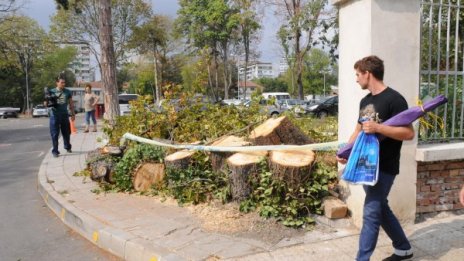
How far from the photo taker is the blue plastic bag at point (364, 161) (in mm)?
3354

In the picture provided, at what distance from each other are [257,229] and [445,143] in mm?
2408

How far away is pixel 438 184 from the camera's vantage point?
477cm

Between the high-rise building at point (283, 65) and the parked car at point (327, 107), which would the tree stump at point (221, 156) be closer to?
the parked car at point (327, 107)

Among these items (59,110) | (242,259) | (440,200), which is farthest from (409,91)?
(59,110)

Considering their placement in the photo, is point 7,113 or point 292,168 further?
point 7,113

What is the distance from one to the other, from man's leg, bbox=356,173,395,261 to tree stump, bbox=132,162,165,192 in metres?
3.52

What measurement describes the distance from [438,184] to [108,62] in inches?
330

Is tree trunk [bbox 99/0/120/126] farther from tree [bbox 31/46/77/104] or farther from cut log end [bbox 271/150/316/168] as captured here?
tree [bbox 31/46/77/104]

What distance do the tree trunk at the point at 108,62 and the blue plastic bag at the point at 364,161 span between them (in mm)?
8100

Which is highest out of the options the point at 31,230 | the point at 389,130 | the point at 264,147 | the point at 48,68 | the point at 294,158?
the point at 48,68

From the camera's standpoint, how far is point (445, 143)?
4.93m

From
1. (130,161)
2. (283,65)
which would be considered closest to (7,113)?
(130,161)

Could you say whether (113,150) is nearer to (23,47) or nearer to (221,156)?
(221,156)

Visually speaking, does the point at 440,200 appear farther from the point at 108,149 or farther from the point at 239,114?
the point at 108,149
